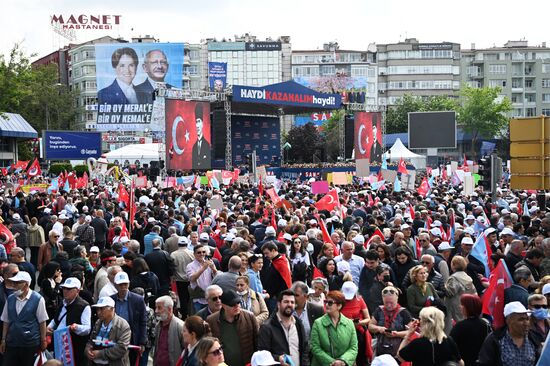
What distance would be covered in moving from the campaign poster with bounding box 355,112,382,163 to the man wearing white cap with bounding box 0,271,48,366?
139ft

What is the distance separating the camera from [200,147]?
3897 cm

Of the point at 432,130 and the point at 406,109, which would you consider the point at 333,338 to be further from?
the point at 406,109

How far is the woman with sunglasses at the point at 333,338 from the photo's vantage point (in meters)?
6.59

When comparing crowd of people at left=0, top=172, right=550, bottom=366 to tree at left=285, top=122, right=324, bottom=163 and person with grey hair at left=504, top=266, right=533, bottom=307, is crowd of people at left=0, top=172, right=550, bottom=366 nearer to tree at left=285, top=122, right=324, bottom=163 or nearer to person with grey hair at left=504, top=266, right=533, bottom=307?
person with grey hair at left=504, top=266, right=533, bottom=307

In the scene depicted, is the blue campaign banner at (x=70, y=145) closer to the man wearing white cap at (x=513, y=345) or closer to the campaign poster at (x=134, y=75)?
the man wearing white cap at (x=513, y=345)

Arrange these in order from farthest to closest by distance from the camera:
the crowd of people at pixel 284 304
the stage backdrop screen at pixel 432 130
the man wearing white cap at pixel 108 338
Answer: the stage backdrop screen at pixel 432 130
the man wearing white cap at pixel 108 338
the crowd of people at pixel 284 304

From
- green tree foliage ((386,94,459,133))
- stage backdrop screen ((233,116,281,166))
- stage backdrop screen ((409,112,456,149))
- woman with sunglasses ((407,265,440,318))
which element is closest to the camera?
woman with sunglasses ((407,265,440,318))

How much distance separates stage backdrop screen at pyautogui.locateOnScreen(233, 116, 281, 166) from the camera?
5159 cm

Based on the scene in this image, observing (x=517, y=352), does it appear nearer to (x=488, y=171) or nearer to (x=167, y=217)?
(x=167, y=217)

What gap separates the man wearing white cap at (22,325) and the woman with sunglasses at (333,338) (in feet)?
9.11

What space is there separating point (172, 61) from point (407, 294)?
81362 millimetres

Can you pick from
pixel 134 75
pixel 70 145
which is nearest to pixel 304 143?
pixel 70 145

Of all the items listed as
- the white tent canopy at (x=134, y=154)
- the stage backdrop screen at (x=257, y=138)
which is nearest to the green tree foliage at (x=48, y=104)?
the white tent canopy at (x=134, y=154)

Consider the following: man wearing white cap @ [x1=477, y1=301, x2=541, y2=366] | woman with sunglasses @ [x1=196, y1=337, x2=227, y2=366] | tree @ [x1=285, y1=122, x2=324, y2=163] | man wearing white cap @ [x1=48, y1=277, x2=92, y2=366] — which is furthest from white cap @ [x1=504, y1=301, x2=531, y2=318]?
tree @ [x1=285, y1=122, x2=324, y2=163]
